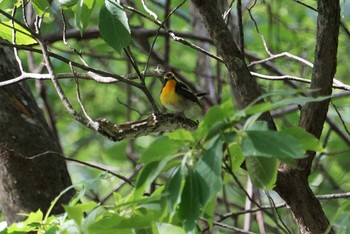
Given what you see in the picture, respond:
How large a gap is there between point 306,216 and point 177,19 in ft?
13.9

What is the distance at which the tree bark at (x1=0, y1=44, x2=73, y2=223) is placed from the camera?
3133mm

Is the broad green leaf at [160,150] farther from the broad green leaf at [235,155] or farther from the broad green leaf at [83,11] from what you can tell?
the broad green leaf at [83,11]

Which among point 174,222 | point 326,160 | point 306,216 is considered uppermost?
point 174,222

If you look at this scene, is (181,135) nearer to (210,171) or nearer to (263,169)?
(210,171)

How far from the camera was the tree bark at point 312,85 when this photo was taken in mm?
2234

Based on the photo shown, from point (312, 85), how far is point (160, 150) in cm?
98

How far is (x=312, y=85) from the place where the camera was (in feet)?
7.59

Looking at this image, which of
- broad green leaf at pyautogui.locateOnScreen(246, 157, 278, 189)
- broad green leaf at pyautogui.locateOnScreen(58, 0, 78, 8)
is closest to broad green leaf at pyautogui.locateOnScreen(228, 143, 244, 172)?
broad green leaf at pyautogui.locateOnScreen(246, 157, 278, 189)

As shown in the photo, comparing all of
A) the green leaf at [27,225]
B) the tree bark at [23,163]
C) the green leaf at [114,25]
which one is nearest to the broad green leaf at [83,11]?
the green leaf at [114,25]

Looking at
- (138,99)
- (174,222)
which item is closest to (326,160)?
(138,99)

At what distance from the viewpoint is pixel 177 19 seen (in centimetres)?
629

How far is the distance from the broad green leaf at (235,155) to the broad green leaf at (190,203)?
165 millimetres

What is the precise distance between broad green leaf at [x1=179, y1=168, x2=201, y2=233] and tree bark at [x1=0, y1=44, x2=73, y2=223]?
5.53 feet

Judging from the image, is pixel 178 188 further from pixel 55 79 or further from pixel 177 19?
pixel 177 19
